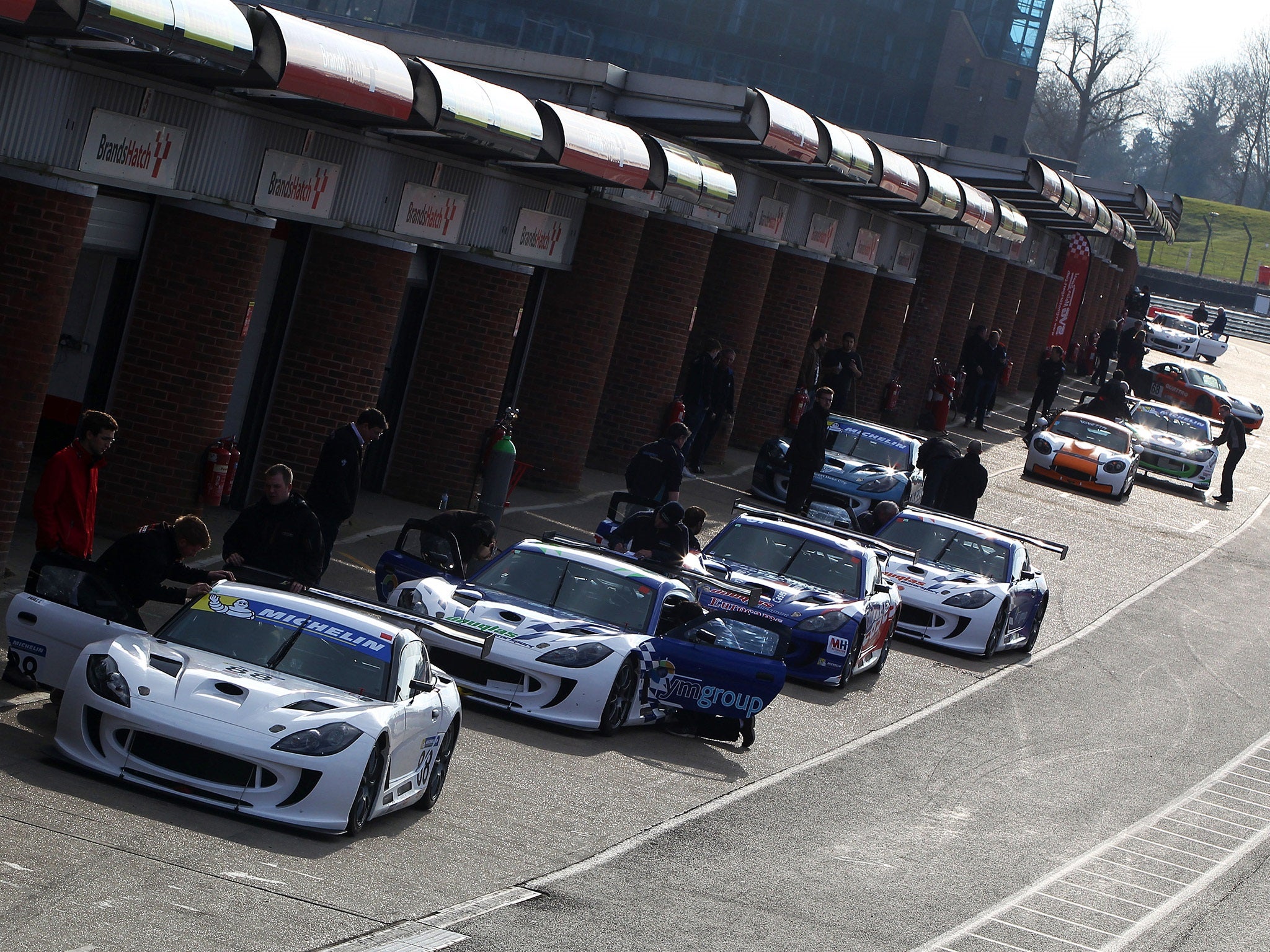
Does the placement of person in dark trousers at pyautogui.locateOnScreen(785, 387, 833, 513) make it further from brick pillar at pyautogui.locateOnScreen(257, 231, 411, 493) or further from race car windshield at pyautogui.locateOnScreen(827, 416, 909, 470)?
brick pillar at pyautogui.locateOnScreen(257, 231, 411, 493)

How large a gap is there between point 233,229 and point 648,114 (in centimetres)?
754

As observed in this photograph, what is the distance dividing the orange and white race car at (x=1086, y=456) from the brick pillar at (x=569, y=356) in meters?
12.7

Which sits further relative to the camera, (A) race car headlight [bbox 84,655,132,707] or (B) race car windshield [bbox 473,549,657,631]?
(B) race car windshield [bbox 473,549,657,631]

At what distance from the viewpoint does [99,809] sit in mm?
8820

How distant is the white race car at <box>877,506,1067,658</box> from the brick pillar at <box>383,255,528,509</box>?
469cm

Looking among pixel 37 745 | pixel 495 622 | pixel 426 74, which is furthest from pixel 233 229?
pixel 37 745

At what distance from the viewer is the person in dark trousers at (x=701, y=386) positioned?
2578 centimetres

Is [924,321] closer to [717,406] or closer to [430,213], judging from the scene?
[717,406]

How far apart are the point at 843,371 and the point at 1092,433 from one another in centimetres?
577

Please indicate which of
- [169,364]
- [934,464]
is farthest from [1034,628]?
[169,364]

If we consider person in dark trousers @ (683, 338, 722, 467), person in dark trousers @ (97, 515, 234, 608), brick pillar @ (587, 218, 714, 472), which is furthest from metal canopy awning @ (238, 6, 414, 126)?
person in dark trousers @ (683, 338, 722, 467)

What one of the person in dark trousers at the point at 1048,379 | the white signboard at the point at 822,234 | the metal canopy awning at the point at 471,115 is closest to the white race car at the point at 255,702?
the metal canopy awning at the point at 471,115

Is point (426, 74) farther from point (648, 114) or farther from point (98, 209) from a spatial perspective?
point (648, 114)

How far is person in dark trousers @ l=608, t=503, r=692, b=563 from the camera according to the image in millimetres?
16219
